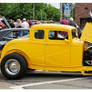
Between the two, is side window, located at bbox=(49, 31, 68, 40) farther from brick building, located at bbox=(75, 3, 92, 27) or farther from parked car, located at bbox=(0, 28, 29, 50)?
brick building, located at bbox=(75, 3, 92, 27)

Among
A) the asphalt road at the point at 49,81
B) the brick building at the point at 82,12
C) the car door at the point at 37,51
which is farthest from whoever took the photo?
the brick building at the point at 82,12

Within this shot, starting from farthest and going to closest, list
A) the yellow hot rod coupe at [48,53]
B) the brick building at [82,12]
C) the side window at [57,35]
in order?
the brick building at [82,12]
the side window at [57,35]
the yellow hot rod coupe at [48,53]

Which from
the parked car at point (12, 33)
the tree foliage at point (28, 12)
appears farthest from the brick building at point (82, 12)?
the tree foliage at point (28, 12)

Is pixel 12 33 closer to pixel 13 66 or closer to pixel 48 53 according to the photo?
pixel 13 66

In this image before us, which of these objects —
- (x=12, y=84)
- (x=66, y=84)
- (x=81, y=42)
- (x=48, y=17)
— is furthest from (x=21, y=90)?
(x=48, y=17)

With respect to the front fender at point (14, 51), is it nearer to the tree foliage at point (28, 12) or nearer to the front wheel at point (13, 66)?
the front wheel at point (13, 66)

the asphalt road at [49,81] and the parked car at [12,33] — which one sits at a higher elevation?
the parked car at [12,33]

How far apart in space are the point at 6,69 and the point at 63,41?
196 centimetres

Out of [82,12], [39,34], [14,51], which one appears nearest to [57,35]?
[39,34]

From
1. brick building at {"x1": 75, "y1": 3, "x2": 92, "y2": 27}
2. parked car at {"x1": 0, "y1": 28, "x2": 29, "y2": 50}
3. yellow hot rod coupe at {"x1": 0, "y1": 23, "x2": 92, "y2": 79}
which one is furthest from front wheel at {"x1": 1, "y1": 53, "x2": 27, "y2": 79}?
brick building at {"x1": 75, "y1": 3, "x2": 92, "y2": 27}

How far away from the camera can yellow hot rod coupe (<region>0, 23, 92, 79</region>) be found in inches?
329

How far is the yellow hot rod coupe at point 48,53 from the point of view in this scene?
837cm

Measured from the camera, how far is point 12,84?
7.83 meters

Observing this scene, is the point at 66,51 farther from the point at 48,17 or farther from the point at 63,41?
the point at 48,17
